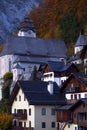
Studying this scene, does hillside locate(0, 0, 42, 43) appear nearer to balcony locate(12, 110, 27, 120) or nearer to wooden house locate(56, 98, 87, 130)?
balcony locate(12, 110, 27, 120)

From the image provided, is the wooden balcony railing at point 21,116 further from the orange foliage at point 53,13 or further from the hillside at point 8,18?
the hillside at point 8,18

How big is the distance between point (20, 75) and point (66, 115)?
31.6 m

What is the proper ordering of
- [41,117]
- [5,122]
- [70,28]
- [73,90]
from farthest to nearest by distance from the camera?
[70,28] < [5,122] < [41,117] < [73,90]

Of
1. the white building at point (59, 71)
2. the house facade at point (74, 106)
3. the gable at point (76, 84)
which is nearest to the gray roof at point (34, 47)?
the white building at point (59, 71)

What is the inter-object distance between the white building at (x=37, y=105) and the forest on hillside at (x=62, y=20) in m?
39.9

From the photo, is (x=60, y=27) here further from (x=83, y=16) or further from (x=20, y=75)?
(x=20, y=75)

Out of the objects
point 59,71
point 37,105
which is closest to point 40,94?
point 37,105

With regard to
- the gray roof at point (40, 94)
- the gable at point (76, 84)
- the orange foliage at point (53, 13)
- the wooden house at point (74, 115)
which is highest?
the orange foliage at point (53, 13)

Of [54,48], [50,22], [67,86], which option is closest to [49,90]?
[67,86]

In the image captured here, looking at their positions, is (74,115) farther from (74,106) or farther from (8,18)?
(8,18)

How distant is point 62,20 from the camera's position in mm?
119875

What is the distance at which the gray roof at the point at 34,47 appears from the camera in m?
106

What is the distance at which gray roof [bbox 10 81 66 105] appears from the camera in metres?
65.0

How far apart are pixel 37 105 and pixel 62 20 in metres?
57.7
